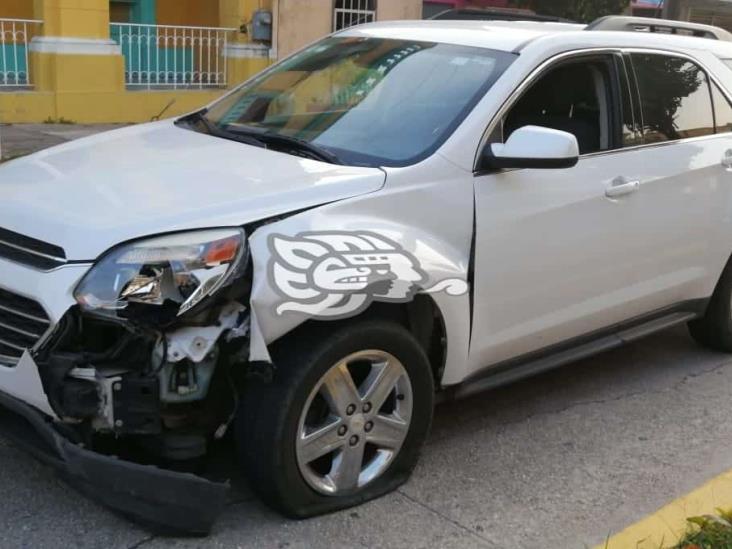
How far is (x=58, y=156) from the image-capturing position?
403 cm

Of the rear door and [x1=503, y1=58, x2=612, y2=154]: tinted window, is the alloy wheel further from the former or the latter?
the rear door

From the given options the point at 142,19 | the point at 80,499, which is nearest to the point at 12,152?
the point at 142,19

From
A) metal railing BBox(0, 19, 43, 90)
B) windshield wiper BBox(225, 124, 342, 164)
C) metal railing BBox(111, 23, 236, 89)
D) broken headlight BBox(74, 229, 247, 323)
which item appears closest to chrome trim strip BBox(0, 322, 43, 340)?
broken headlight BBox(74, 229, 247, 323)

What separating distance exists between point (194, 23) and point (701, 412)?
40.3ft

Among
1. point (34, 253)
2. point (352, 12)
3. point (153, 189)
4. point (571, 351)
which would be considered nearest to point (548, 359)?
point (571, 351)

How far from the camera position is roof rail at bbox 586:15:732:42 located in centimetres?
485

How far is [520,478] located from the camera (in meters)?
3.97

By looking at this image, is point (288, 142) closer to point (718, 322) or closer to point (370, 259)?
point (370, 259)

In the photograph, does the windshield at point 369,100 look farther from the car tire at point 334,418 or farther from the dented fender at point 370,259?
the car tire at point 334,418

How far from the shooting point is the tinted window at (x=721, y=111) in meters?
5.15

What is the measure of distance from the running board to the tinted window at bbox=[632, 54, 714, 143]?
99 centimetres

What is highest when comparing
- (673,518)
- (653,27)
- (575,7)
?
(575,7)

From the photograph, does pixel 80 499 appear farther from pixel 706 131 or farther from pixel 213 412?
pixel 706 131

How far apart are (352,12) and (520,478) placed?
12.5 meters
